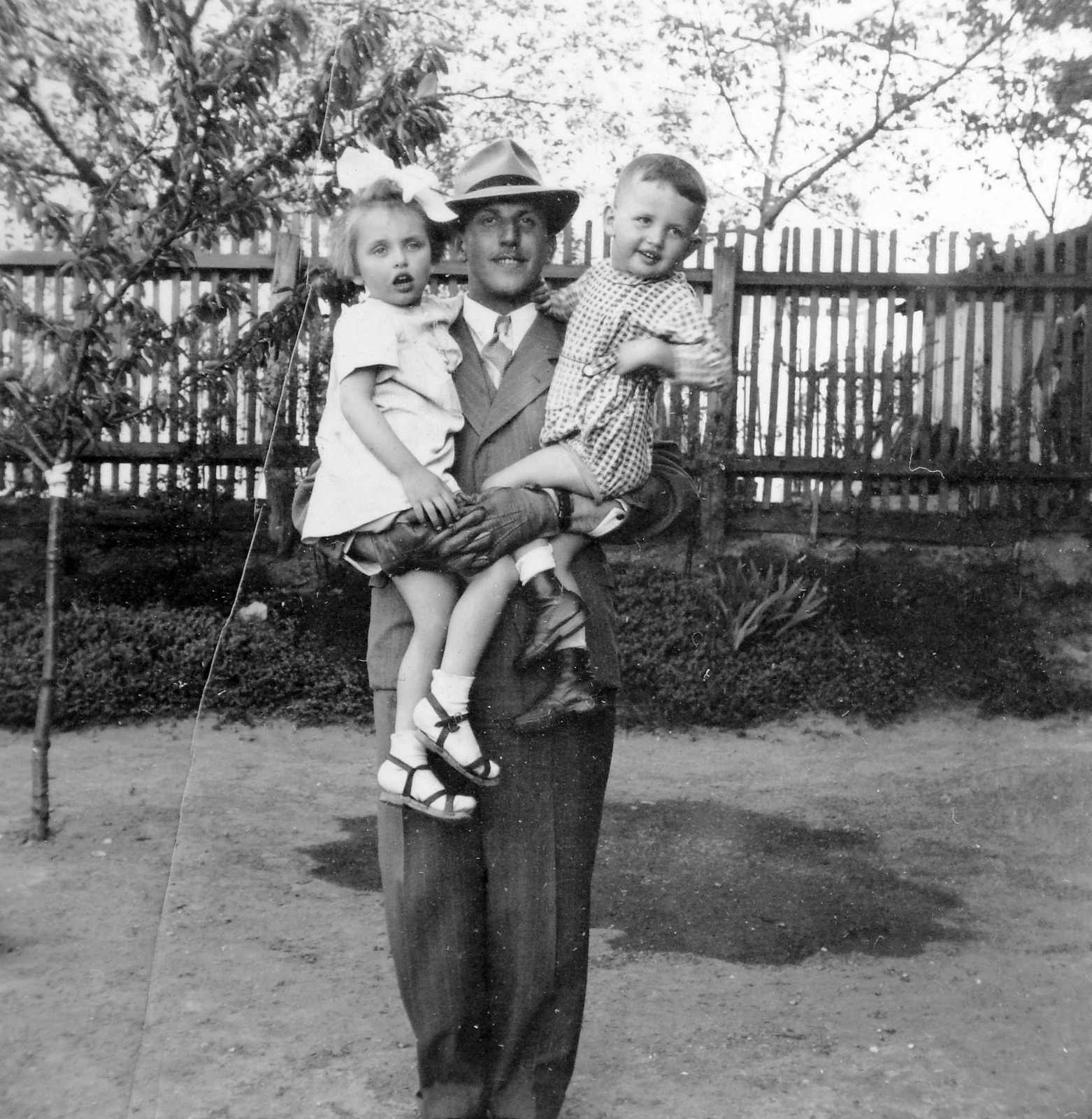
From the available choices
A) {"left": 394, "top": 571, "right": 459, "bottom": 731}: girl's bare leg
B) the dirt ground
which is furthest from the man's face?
the dirt ground

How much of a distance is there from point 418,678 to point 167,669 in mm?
2877

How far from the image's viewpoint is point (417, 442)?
2217mm

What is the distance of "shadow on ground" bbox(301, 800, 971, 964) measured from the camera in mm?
3877

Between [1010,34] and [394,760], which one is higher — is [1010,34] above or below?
above

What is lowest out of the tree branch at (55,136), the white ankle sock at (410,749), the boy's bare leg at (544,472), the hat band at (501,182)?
the white ankle sock at (410,749)

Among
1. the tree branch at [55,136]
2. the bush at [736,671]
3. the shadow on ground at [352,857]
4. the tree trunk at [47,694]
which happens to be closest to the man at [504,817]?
the tree branch at [55,136]

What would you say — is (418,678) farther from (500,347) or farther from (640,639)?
(640,639)

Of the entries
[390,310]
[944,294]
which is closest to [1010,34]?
[390,310]

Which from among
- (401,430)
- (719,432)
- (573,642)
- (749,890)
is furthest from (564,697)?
(719,432)

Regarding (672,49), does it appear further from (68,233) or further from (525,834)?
(525,834)

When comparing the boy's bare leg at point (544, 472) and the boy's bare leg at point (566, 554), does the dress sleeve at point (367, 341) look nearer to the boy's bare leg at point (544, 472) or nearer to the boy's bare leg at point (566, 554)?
the boy's bare leg at point (544, 472)

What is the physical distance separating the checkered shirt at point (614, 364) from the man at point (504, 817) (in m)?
0.06

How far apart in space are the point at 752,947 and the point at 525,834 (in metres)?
1.76

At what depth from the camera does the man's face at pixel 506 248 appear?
2.27 metres
